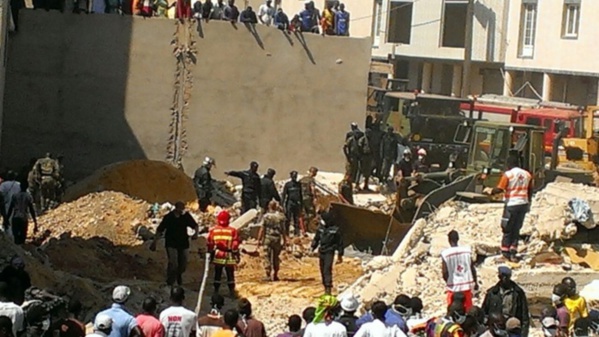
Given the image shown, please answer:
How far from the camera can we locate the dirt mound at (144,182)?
25578 millimetres

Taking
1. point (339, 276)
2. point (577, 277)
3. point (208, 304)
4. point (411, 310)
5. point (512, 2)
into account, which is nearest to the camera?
point (411, 310)

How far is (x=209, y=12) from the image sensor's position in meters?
28.9

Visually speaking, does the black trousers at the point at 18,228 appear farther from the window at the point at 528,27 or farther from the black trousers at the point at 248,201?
the window at the point at 528,27

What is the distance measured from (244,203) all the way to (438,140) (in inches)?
386

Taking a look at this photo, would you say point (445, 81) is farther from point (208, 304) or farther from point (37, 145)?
point (208, 304)

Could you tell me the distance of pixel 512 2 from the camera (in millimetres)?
46625

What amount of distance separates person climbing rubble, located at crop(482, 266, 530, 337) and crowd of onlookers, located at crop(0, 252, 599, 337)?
22 cm

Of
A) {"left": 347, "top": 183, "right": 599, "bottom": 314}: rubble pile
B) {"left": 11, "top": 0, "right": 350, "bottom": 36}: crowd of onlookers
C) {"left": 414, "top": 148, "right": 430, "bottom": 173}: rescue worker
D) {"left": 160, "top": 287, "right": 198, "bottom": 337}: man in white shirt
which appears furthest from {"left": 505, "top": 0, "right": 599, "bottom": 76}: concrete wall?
{"left": 160, "top": 287, "right": 198, "bottom": 337}: man in white shirt

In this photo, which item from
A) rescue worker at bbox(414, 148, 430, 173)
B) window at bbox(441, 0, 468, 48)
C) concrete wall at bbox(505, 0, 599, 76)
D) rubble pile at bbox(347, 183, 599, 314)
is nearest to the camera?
rubble pile at bbox(347, 183, 599, 314)

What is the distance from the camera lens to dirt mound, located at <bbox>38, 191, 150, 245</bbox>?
22.6m

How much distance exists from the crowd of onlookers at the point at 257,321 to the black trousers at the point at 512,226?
3792 millimetres

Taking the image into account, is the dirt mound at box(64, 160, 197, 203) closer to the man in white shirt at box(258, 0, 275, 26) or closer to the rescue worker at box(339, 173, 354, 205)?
the rescue worker at box(339, 173, 354, 205)

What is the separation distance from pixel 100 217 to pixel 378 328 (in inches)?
530

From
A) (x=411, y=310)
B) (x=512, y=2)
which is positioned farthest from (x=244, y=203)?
(x=512, y=2)
